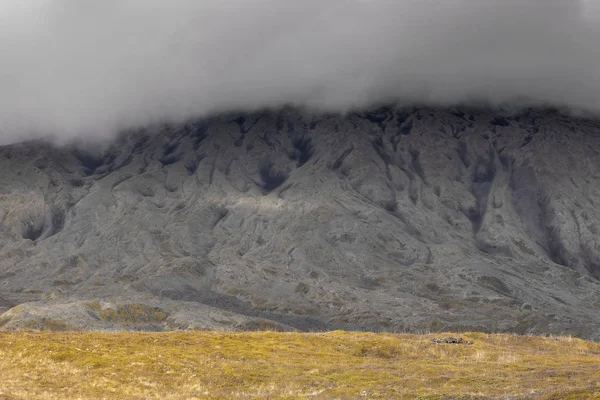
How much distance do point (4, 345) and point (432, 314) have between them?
156 meters

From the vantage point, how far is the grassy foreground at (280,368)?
36.8 metres

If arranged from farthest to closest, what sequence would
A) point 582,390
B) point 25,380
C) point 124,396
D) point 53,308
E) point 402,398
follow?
point 53,308 → point 25,380 → point 124,396 → point 402,398 → point 582,390

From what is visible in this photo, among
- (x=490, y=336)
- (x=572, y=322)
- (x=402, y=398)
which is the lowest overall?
Answer: (x=572, y=322)

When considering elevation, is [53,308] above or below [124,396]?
below

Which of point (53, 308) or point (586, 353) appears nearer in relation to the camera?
point (586, 353)

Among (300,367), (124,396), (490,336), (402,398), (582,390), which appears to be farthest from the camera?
(490,336)

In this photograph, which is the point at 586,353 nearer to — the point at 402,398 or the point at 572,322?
the point at 402,398

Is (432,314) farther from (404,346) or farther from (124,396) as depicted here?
(124,396)

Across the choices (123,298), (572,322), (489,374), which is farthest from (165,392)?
(572,322)

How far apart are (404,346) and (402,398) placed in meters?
24.6

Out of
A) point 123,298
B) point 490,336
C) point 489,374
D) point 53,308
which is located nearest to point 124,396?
point 489,374

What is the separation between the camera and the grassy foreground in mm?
36750

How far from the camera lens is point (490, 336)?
223ft

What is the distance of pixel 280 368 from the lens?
46.1m
